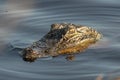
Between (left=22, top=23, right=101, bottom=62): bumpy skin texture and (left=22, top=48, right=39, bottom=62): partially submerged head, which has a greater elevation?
(left=22, top=23, right=101, bottom=62): bumpy skin texture

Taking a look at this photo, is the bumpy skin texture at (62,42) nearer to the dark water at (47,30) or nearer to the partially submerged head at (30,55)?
the partially submerged head at (30,55)

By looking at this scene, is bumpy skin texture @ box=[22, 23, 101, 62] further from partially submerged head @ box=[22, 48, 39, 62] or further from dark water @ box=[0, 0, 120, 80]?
dark water @ box=[0, 0, 120, 80]

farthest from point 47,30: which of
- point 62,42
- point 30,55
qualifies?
point 30,55

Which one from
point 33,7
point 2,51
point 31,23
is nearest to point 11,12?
point 33,7

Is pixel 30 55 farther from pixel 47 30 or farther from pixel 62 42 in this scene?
pixel 47 30

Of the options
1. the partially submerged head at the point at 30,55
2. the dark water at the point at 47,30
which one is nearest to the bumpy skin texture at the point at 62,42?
the partially submerged head at the point at 30,55

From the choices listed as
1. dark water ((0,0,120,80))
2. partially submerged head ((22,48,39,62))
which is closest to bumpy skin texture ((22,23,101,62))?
partially submerged head ((22,48,39,62))

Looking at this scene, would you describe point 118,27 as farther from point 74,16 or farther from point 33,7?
point 33,7
